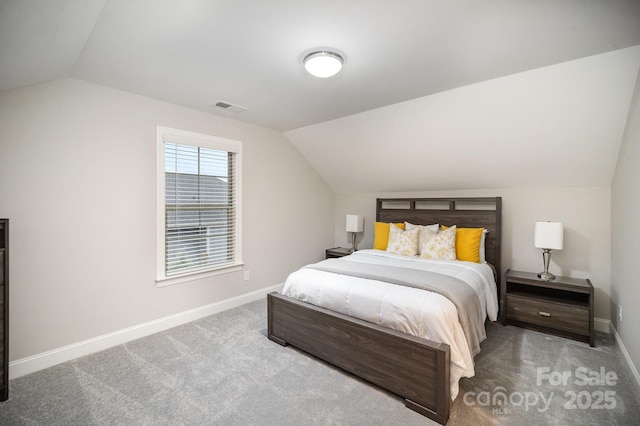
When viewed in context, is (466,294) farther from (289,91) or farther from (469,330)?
(289,91)

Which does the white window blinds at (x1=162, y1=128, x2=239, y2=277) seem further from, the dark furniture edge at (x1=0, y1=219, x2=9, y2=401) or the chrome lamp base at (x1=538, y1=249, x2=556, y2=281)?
the chrome lamp base at (x1=538, y1=249, x2=556, y2=281)

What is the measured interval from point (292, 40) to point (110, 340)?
2.91 metres

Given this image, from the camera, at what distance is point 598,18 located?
1646 mm

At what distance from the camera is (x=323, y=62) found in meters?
2.07

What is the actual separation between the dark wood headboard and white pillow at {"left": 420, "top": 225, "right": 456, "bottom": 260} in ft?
1.07

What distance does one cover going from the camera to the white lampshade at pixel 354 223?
464cm

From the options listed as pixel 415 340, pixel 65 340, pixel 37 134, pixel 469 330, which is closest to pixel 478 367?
pixel 469 330

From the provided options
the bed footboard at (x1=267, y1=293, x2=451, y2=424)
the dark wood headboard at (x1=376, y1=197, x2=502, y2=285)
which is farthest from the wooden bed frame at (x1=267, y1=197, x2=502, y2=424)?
the dark wood headboard at (x1=376, y1=197, x2=502, y2=285)

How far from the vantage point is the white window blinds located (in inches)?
124

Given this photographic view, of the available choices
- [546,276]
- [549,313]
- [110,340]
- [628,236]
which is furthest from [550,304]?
[110,340]

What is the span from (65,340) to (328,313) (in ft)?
7.11

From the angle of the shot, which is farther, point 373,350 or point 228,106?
point 228,106

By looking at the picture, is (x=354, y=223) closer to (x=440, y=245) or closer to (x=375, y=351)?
(x=440, y=245)

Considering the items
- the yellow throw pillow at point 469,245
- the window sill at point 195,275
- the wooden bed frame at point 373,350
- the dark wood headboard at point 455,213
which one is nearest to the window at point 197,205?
the window sill at point 195,275
